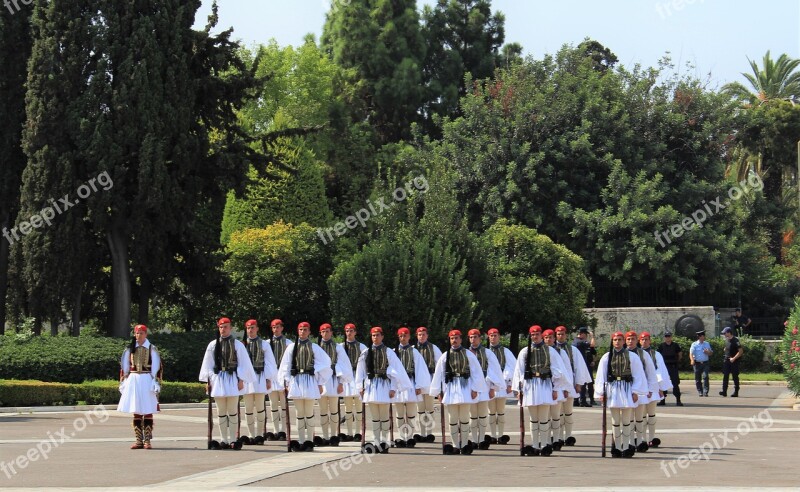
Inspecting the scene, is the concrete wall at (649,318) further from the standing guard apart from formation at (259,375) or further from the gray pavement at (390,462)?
the standing guard apart from formation at (259,375)

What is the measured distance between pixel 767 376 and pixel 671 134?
1239 centimetres

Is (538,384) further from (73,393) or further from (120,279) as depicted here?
(120,279)

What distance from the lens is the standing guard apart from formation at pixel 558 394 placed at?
66.6ft

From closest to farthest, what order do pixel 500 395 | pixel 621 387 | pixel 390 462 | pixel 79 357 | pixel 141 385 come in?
1. pixel 390 462
2. pixel 621 387
3. pixel 141 385
4. pixel 500 395
5. pixel 79 357

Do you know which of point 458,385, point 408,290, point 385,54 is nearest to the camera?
point 458,385

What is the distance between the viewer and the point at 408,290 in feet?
111

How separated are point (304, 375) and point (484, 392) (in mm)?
2983

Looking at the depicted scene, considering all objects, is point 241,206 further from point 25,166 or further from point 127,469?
point 127,469

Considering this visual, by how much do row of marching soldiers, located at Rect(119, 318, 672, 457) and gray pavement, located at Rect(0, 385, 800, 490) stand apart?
39 cm

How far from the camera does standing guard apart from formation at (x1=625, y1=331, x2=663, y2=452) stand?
64.7 feet

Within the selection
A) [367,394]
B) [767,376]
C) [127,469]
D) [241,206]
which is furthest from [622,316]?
[127,469]

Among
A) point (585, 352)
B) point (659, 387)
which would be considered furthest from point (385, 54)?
point (659, 387)

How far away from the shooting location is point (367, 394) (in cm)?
2080

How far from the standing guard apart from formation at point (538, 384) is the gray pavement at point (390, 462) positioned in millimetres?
403
